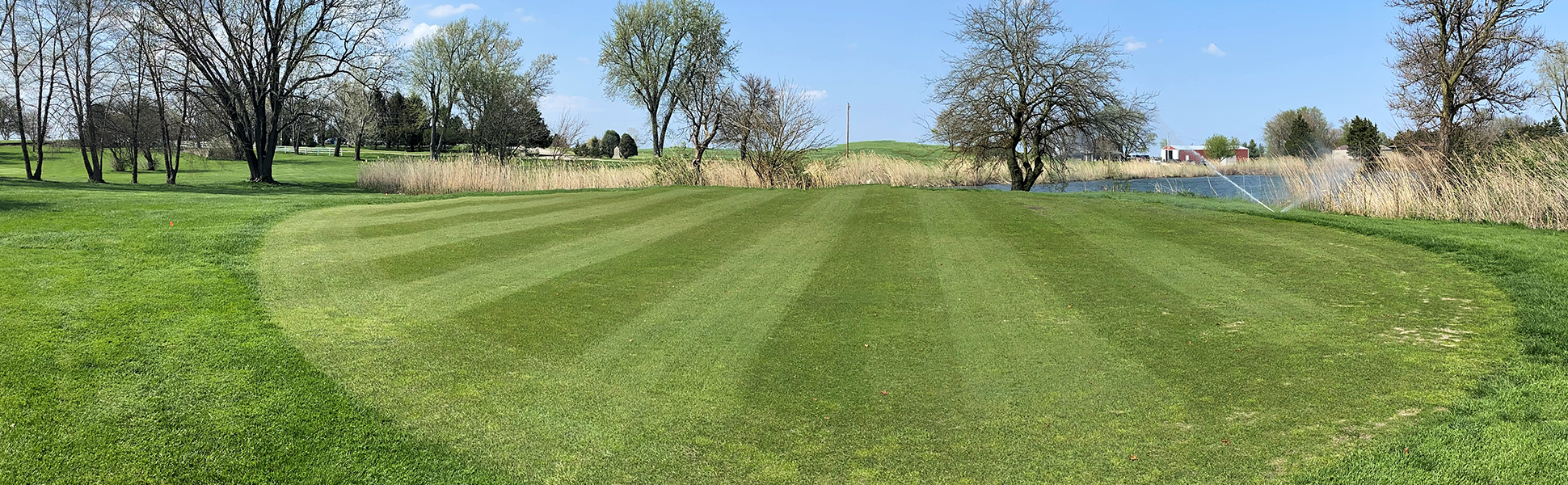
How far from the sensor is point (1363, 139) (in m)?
28.4

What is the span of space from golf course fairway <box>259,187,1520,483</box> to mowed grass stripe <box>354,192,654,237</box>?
409mm

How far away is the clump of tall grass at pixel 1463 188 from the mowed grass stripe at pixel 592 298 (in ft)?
37.2

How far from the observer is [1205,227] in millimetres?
11555

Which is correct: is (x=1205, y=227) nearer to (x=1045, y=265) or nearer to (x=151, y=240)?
(x=1045, y=265)

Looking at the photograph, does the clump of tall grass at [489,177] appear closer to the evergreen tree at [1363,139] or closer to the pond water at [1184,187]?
the pond water at [1184,187]

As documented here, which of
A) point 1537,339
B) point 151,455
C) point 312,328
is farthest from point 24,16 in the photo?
point 1537,339

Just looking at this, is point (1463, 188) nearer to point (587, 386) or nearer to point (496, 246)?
point (496, 246)

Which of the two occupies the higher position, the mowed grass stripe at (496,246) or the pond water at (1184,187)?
the pond water at (1184,187)

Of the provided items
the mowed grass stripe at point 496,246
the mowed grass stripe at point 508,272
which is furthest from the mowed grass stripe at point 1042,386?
the mowed grass stripe at point 496,246

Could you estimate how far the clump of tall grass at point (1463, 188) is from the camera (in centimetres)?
1214

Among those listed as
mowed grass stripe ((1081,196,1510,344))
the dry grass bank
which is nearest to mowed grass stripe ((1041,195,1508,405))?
mowed grass stripe ((1081,196,1510,344))

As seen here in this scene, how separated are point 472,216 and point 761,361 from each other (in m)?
8.30

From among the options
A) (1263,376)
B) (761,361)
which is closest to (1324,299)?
(1263,376)

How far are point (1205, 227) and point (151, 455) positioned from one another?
11.7 metres
